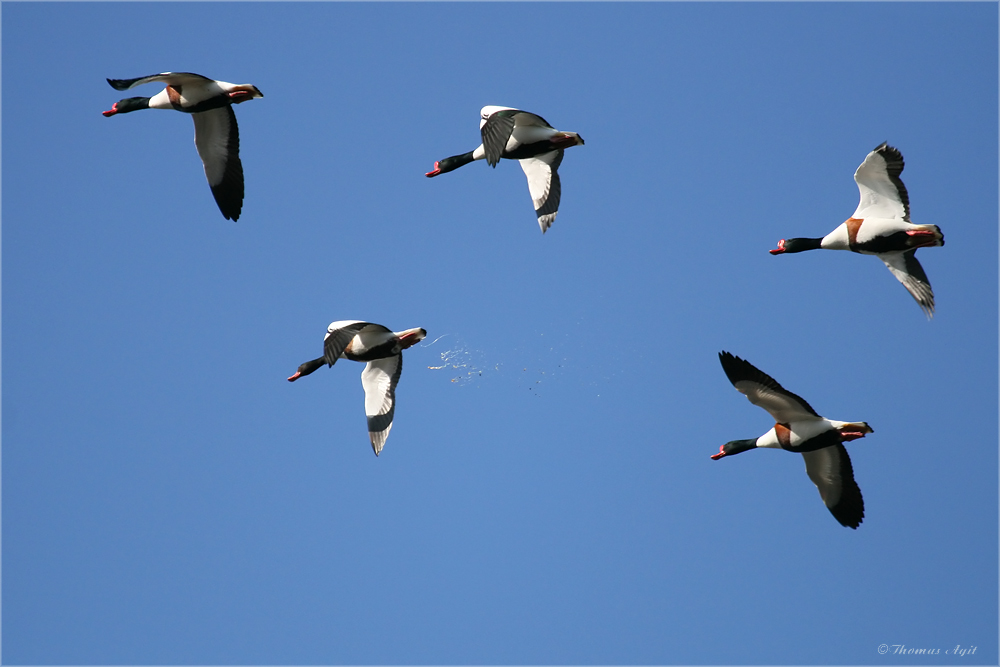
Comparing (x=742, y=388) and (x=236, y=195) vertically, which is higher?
(x=236, y=195)

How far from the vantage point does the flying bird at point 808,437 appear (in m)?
13.3

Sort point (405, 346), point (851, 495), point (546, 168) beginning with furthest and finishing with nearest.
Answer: point (546, 168)
point (405, 346)
point (851, 495)

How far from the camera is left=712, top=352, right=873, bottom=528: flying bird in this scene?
43.7 feet

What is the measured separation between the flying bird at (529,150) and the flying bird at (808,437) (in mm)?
4174

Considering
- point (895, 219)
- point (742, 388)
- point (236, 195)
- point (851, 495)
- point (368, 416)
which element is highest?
point (236, 195)

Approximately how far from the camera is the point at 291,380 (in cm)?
1638

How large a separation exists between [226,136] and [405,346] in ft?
13.6

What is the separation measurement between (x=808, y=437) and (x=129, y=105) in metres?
10.8

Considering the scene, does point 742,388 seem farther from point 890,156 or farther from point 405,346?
point 405,346

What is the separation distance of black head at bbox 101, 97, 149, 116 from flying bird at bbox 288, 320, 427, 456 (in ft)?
14.9

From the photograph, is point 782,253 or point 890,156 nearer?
point 890,156

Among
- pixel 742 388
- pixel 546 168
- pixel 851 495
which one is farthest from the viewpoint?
pixel 546 168

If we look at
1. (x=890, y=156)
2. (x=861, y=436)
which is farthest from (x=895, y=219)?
(x=861, y=436)

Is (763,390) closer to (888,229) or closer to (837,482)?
(837,482)
